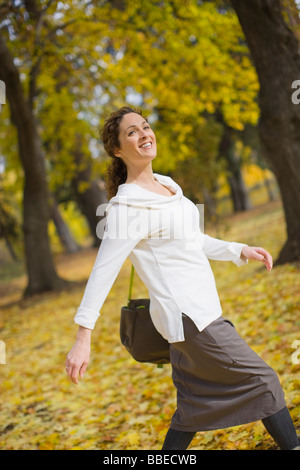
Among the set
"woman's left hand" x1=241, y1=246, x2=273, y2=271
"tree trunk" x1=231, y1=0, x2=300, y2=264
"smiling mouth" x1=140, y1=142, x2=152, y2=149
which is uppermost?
"tree trunk" x1=231, y1=0, x2=300, y2=264

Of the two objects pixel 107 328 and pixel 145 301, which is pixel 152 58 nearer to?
pixel 107 328

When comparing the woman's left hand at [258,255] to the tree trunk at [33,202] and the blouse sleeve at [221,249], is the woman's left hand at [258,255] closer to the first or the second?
the blouse sleeve at [221,249]

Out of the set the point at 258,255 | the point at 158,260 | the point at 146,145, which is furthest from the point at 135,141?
the point at 258,255

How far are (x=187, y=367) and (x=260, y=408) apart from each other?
39cm

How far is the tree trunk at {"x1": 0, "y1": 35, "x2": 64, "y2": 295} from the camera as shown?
10.9 metres

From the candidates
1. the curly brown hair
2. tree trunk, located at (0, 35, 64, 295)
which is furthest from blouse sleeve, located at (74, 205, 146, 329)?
tree trunk, located at (0, 35, 64, 295)

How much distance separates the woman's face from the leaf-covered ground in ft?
6.27

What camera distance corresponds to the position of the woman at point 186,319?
2240 millimetres

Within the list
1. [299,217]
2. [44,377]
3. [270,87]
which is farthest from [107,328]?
[270,87]

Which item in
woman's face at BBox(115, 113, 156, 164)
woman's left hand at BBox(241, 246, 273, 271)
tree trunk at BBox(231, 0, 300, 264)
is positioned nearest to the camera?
woman's face at BBox(115, 113, 156, 164)

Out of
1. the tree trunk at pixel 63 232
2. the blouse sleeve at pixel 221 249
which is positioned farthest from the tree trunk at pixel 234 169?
the blouse sleeve at pixel 221 249

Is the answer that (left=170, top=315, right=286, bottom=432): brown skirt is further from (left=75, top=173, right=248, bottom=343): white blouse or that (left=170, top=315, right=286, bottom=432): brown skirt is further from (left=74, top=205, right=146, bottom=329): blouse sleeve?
(left=74, top=205, right=146, bottom=329): blouse sleeve

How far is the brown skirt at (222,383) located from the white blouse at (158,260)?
80mm

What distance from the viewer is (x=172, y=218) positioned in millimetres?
2350
